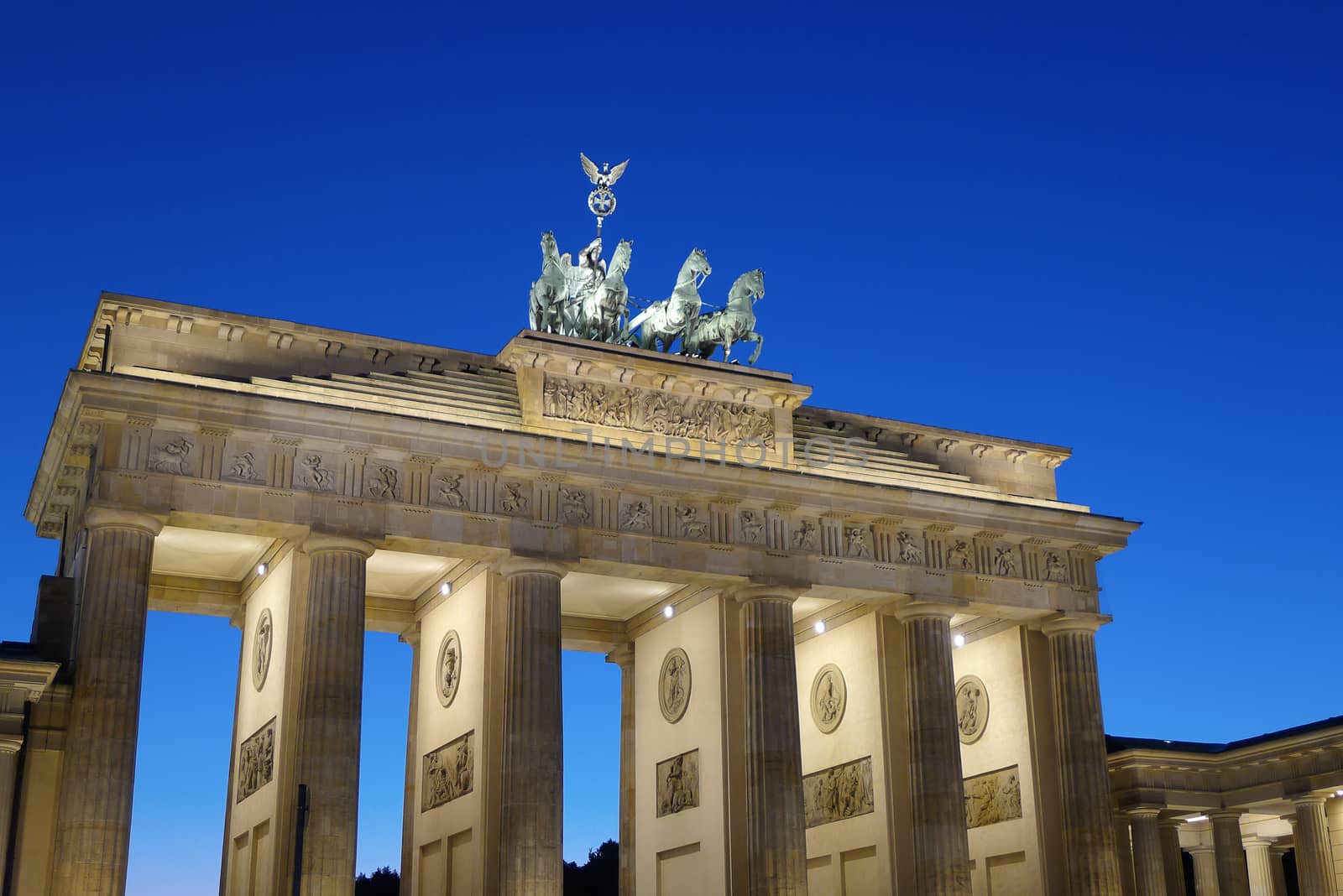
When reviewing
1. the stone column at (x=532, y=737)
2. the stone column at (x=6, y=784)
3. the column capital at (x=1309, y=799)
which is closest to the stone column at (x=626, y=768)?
the stone column at (x=532, y=737)

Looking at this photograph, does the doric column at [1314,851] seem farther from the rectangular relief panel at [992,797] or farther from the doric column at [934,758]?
the rectangular relief panel at [992,797]

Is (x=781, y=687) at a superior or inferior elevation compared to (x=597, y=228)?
inferior

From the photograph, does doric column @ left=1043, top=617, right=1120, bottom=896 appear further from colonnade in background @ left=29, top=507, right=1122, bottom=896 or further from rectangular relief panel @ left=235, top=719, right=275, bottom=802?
rectangular relief panel @ left=235, top=719, right=275, bottom=802

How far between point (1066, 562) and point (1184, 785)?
7592 mm

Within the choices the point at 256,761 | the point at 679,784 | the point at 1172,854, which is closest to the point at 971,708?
the point at 1172,854

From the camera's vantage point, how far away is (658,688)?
4256 cm

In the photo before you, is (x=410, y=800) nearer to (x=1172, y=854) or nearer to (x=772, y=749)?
(x=772, y=749)

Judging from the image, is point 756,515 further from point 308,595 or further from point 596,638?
point 308,595

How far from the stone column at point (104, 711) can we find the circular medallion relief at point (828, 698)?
19723mm

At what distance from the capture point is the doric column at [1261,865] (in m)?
49.9

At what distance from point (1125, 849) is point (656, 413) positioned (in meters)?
18.6

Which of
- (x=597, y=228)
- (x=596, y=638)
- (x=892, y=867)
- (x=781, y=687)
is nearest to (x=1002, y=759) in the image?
(x=892, y=867)

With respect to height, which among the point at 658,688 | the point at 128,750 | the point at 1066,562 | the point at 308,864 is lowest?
the point at 308,864

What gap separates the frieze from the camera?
1487 inches
